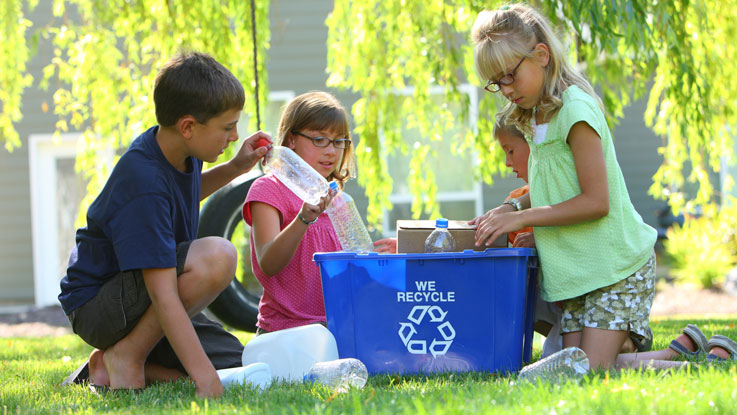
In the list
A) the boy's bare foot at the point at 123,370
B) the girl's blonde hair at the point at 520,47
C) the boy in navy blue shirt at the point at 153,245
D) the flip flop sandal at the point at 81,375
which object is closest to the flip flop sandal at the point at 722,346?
the girl's blonde hair at the point at 520,47

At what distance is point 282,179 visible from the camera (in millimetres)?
3441

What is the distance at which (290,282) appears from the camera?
3.40 m

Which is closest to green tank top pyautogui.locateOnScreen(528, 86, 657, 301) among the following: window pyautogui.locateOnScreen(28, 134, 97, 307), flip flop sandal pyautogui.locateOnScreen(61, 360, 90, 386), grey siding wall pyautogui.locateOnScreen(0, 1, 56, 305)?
flip flop sandal pyautogui.locateOnScreen(61, 360, 90, 386)

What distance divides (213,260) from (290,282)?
597 millimetres

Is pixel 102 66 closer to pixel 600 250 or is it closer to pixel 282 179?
pixel 282 179

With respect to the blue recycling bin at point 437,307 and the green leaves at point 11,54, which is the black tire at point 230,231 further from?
the green leaves at point 11,54

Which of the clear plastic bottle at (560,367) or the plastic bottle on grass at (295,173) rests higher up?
the plastic bottle on grass at (295,173)

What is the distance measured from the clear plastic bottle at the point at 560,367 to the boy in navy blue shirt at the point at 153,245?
1.14 m

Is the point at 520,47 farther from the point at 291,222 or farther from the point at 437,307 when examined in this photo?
the point at 291,222

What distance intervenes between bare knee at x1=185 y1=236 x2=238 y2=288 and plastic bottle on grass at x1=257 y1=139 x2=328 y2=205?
58 cm

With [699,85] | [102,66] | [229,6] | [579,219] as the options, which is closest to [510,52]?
[579,219]

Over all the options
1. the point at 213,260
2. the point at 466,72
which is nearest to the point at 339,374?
the point at 213,260

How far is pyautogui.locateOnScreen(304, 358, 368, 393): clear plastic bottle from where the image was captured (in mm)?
2660

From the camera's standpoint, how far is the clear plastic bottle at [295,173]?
11.3 ft
